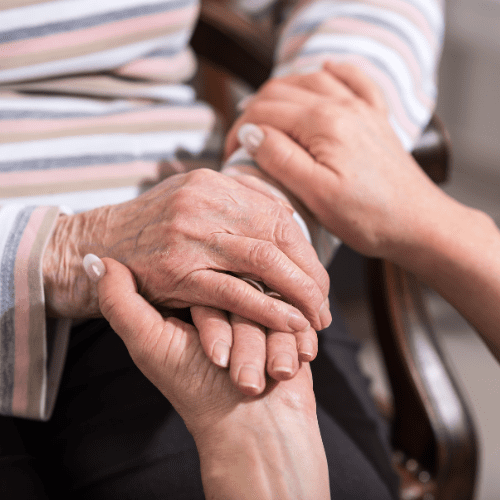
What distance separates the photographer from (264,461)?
0.35 metres

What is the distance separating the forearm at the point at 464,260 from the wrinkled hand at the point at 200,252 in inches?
5.9

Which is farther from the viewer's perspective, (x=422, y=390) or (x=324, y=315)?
(x=422, y=390)

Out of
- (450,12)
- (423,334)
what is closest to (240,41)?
(423,334)

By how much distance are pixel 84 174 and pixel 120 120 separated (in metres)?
0.10

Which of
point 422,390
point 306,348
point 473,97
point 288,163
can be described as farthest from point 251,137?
point 473,97

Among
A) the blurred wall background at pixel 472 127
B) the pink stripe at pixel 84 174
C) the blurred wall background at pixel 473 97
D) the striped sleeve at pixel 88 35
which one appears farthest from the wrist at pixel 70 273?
the blurred wall background at pixel 473 97

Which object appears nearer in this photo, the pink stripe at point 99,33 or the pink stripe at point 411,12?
the pink stripe at point 99,33

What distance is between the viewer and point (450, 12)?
160 centimetres

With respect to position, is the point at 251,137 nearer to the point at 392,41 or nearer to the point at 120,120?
the point at 120,120

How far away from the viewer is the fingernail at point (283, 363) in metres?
0.34

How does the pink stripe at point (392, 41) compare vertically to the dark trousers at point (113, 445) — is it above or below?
above

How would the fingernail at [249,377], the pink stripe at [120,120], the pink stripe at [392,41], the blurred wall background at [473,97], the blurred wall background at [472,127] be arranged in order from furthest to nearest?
the blurred wall background at [473,97], the blurred wall background at [472,127], the pink stripe at [392,41], the pink stripe at [120,120], the fingernail at [249,377]

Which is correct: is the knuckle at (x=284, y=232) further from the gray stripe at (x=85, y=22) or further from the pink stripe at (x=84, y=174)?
the gray stripe at (x=85, y=22)

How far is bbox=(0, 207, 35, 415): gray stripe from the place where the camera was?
0.42 m
